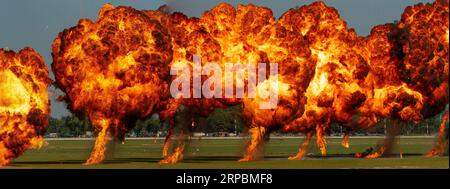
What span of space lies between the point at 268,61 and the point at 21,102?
1772cm

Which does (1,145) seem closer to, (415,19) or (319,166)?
(319,166)

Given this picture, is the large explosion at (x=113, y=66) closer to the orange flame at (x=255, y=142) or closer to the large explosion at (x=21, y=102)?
the large explosion at (x=21, y=102)

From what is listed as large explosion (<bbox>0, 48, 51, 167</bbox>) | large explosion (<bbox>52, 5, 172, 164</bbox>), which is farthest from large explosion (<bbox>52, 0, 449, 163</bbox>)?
large explosion (<bbox>0, 48, 51, 167</bbox>)

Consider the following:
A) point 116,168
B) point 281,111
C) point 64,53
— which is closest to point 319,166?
point 281,111

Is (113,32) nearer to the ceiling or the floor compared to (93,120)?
nearer to the ceiling

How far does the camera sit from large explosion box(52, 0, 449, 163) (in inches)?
2571

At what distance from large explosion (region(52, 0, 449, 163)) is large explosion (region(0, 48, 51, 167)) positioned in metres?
1.87

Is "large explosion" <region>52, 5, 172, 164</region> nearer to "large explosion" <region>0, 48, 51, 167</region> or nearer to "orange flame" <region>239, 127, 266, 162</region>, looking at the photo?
"large explosion" <region>0, 48, 51, 167</region>

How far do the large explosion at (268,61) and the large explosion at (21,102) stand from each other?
187cm

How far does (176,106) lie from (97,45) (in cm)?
775

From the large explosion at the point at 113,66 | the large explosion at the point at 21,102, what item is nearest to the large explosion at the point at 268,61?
the large explosion at the point at 113,66

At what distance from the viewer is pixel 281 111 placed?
234ft

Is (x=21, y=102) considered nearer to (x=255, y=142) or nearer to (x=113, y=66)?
(x=113, y=66)
